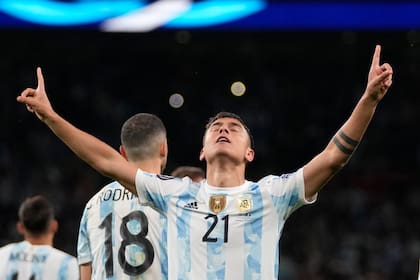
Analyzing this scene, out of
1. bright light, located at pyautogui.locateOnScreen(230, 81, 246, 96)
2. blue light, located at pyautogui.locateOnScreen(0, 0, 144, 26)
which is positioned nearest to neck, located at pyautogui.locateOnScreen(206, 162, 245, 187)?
blue light, located at pyautogui.locateOnScreen(0, 0, 144, 26)

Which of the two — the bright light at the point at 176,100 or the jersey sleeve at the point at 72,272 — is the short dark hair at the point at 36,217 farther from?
the bright light at the point at 176,100

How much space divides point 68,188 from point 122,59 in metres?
3.20

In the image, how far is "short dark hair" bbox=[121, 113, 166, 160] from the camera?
17.5 feet

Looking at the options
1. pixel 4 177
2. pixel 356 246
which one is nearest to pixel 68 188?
pixel 4 177

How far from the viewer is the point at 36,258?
605 centimetres

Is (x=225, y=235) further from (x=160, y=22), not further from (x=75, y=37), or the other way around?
(x=75, y=37)

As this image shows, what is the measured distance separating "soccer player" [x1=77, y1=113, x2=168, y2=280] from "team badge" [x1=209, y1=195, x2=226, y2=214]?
0.64 m

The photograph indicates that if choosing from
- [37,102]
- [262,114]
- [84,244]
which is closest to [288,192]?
[37,102]

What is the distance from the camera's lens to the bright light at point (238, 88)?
16611mm

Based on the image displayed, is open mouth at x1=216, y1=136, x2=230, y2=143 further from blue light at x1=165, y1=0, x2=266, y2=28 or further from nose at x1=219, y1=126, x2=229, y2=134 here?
blue light at x1=165, y1=0, x2=266, y2=28

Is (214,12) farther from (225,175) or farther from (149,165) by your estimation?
(225,175)

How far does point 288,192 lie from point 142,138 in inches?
41.4

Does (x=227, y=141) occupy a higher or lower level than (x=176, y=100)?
lower

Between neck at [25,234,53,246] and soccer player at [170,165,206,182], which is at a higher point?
soccer player at [170,165,206,182]
